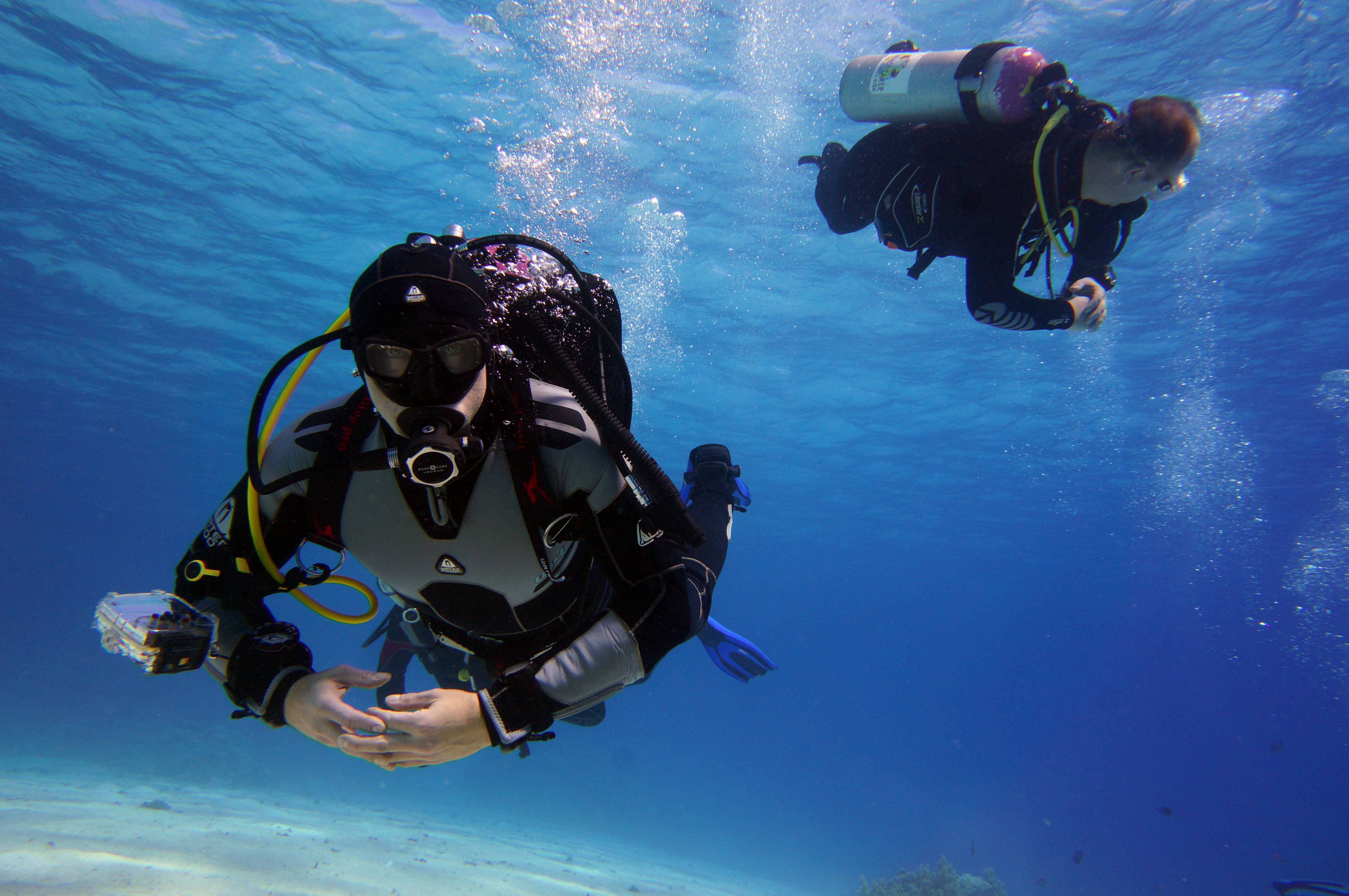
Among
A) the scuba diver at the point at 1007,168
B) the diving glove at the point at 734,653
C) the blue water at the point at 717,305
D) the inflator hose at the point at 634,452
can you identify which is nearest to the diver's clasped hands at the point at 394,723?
the inflator hose at the point at 634,452

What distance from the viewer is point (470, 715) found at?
5.98 ft

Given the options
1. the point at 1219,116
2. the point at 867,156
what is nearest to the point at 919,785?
the point at 1219,116

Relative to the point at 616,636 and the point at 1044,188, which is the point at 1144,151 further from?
the point at 616,636

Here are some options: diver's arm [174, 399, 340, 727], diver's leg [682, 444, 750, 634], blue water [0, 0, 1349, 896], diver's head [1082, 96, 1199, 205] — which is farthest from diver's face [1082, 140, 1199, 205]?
blue water [0, 0, 1349, 896]

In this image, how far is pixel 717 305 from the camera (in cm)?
1720

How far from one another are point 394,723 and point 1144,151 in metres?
4.52

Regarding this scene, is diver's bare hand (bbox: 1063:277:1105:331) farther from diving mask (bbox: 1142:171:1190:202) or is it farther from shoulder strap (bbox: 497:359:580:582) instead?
shoulder strap (bbox: 497:359:580:582)

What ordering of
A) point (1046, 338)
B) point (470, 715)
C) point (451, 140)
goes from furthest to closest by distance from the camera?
1. point (1046, 338)
2. point (451, 140)
3. point (470, 715)

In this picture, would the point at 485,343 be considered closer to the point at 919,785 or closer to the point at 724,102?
the point at 724,102

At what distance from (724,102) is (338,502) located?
37.0 feet

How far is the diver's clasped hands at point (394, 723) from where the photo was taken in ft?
5.60

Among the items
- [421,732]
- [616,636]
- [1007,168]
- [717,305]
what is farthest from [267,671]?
[717,305]

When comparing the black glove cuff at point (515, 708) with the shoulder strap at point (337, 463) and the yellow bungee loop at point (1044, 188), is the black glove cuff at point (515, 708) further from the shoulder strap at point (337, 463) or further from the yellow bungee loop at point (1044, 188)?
the yellow bungee loop at point (1044, 188)

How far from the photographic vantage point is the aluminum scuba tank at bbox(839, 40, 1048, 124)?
11.9ft
